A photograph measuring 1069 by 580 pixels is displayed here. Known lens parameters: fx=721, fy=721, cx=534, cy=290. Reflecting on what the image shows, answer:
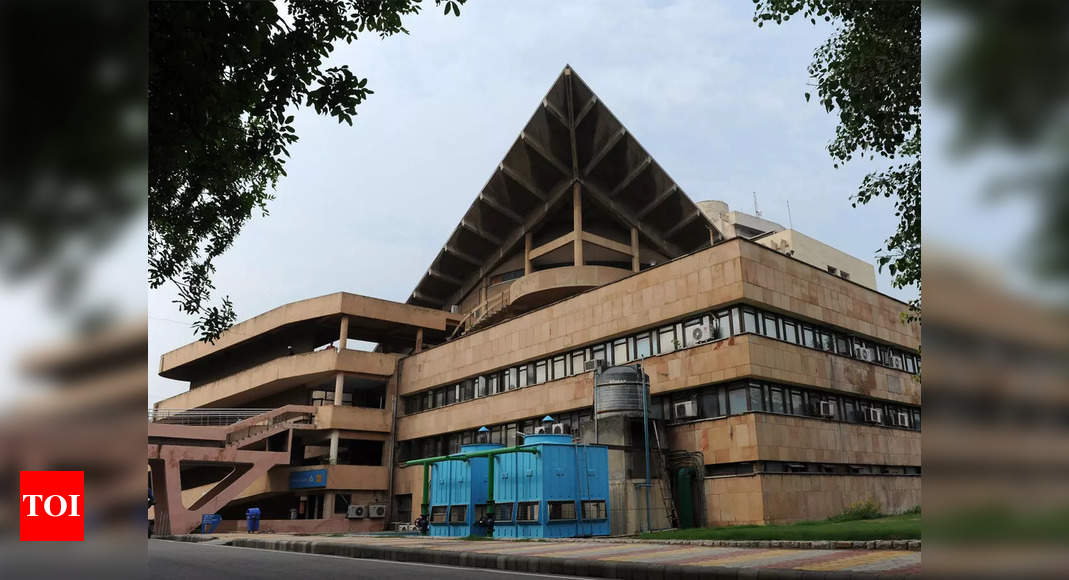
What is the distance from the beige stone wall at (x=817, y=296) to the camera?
24.3 m

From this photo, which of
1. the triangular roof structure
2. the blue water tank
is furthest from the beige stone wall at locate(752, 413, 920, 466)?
the triangular roof structure

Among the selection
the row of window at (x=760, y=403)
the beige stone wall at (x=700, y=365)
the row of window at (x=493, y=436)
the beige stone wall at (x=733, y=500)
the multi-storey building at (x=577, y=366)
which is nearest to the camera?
the beige stone wall at (x=733, y=500)

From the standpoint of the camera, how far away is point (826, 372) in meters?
25.9

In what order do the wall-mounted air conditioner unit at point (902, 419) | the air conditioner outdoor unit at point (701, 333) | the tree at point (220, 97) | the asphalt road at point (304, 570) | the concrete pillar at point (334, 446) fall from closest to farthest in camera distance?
the tree at point (220, 97), the asphalt road at point (304, 570), the air conditioner outdoor unit at point (701, 333), the wall-mounted air conditioner unit at point (902, 419), the concrete pillar at point (334, 446)

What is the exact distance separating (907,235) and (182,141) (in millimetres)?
10974

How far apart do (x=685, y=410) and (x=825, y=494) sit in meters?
5.40

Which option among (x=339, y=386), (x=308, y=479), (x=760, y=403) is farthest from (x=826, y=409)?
(x=308, y=479)

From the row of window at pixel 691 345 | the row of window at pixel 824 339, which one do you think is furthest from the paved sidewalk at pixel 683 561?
the row of window at pixel 824 339

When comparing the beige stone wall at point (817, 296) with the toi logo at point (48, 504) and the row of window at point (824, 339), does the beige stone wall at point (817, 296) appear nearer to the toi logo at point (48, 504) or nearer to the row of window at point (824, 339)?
the row of window at point (824, 339)

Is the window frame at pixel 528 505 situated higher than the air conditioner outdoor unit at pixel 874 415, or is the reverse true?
the air conditioner outdoor unit at pixel 874 415

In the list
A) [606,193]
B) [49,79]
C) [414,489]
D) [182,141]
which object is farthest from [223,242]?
[606,193]

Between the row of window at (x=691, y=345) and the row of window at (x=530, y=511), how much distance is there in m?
7.04

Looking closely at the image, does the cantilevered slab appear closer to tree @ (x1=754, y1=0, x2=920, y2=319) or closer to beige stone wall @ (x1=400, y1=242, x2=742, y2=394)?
beige stone wall @ (x1=400, y1=242, x2=742, y2=394)

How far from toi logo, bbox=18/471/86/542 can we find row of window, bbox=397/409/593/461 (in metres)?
23.2
